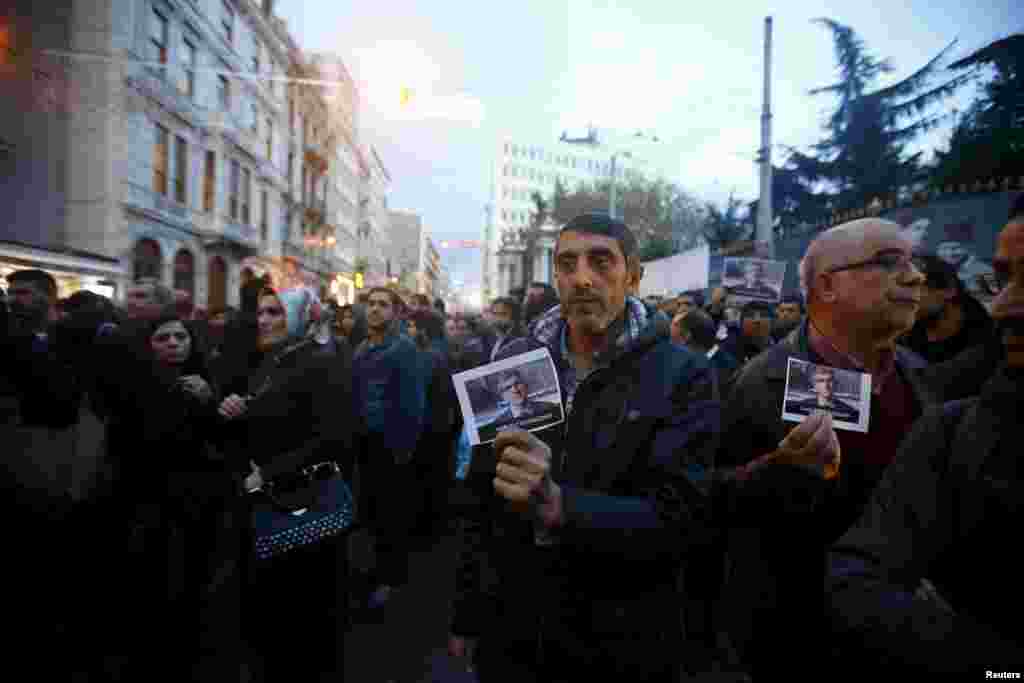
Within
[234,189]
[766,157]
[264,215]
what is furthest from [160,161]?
[766,157]

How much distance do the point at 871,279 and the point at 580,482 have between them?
4.19ft

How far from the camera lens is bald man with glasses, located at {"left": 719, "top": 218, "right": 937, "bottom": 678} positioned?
1.82m

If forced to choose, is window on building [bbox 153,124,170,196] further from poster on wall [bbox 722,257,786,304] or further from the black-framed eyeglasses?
the black-framed eyeglasses

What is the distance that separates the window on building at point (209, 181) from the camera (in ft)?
74.4

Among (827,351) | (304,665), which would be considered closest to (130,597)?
(304,665)

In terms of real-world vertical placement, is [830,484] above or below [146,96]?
below

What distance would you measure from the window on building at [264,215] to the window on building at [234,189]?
129 inches

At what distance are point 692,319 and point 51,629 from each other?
496cm

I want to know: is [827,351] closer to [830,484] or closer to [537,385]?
[830,484]

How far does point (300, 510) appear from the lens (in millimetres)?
2863

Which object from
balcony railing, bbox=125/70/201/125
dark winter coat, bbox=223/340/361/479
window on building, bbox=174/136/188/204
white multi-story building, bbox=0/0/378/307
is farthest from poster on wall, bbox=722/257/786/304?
window on building, bbox=174/136/188/204

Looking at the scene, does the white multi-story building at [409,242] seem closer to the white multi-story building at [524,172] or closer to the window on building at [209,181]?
the white multi-story building at [524,172]

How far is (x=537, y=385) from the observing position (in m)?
1.47

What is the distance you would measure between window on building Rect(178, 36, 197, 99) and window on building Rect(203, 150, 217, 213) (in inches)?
105
